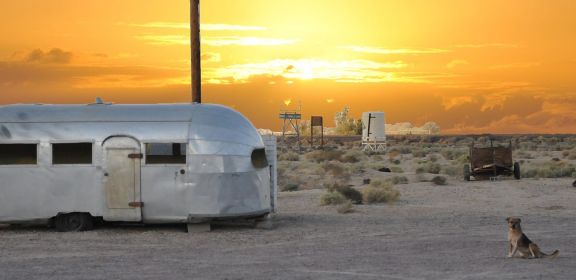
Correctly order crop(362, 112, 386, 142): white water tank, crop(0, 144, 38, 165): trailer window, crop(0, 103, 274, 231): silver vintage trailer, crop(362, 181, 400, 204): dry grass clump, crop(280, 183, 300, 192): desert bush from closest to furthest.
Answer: crop(0, 103, 274, 231): silver vintage trailer → crop(0, 144, 38, 165): trailer window → crop(362, 181, 400, 204): dry grass clump → crop(280, 183, 300, 192): desert bush → crop(362, 112, 386, 142): white water tank

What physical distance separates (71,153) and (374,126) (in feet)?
176

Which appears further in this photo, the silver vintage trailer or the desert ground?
the silver vintage trailer

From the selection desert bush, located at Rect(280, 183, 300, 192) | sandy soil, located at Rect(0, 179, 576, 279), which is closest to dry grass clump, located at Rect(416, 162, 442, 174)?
desert bush, located at Rect(280, 183, 300, 192)

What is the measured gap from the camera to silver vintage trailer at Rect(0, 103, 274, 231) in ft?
59.8

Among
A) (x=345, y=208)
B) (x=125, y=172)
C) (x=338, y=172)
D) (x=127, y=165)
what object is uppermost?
(x=127, y=165)

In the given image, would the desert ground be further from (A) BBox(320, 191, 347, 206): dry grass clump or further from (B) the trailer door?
(B) the trailer door

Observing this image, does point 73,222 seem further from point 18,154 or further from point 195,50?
point 195,50

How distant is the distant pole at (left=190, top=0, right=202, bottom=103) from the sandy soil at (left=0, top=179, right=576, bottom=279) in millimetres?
A: 4675

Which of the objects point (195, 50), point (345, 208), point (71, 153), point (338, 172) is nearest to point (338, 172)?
point (338, 172)

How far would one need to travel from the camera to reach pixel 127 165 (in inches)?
719

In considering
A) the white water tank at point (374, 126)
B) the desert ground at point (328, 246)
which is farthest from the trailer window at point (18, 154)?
the white water tank at point (374, 126)

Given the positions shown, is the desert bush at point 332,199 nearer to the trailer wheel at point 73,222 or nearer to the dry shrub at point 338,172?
the trailer wheel at point 73,222

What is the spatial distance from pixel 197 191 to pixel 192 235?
911 mm

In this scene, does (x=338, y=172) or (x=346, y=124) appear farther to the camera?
(x=346, y=124)
